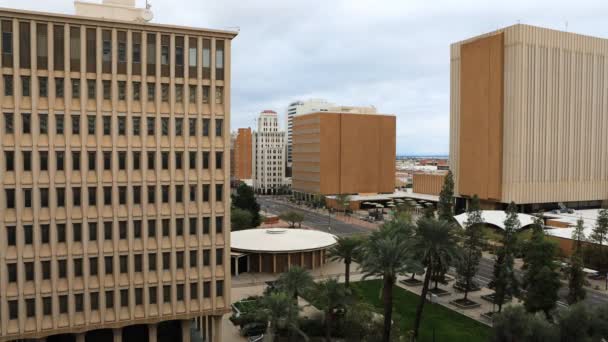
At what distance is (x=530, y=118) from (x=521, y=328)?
86.8 metres

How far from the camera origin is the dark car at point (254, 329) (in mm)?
46531

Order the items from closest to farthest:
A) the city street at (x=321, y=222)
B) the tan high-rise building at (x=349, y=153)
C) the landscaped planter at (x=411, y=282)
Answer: the landscaped planter at (x=411, y=282)
the city street at (x=321, y=222)
the tan high-rise building at (x=349, y=153)

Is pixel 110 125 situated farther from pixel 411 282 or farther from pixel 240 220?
pixel 240 220

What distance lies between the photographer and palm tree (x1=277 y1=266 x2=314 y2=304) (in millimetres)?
44031

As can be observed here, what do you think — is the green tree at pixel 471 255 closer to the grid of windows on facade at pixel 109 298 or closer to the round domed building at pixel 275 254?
the round domed building at pixel 275 254

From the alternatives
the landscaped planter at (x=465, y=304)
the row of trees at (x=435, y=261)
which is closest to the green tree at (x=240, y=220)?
the row of trees at (x=435, y=261)

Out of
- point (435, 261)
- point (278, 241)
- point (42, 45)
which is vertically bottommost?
point (278, 241)

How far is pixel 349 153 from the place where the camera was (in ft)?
502

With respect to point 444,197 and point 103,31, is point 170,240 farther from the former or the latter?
point 444,197

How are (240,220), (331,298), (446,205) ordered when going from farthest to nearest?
(240,220) < (446,205) < (331,298)

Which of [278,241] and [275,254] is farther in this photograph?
[278,241]

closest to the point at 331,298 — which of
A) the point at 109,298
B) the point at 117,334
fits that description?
the point at 117,334

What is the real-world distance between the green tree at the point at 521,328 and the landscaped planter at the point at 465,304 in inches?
753

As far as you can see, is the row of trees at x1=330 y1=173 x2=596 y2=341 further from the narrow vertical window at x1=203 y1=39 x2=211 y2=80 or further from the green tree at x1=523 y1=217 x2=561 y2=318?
the narrow vertical window at x1=203 y1=39 x2=211 y2=80
